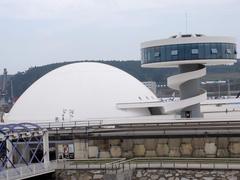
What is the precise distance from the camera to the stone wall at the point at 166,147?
36219 millimetres

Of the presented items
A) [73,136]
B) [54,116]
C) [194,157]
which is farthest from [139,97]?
[194,157]

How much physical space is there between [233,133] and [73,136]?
12484 millimetres

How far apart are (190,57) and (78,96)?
488 inches

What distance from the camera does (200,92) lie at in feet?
188

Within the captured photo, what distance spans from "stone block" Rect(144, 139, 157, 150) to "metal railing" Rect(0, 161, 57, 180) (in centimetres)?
661

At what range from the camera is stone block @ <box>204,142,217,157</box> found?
36.6 m

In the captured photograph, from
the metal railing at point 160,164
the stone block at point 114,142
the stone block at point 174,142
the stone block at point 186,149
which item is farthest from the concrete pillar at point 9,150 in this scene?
the stone block at point 186,149

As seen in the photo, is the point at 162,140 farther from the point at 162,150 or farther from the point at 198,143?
the point at 198,143

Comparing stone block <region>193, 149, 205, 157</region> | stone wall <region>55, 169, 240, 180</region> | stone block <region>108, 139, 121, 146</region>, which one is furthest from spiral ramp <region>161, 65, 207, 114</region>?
stone wall <region>55, 169, 240, 180</region>

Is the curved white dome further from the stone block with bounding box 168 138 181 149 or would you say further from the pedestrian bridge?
the stone block with bounding box 168 138 181 149

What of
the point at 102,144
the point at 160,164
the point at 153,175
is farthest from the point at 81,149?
the point at 153,175

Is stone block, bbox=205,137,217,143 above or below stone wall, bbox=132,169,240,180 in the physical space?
above

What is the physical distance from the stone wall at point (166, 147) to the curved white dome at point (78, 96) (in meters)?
15.8

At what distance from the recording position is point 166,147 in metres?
37.9
